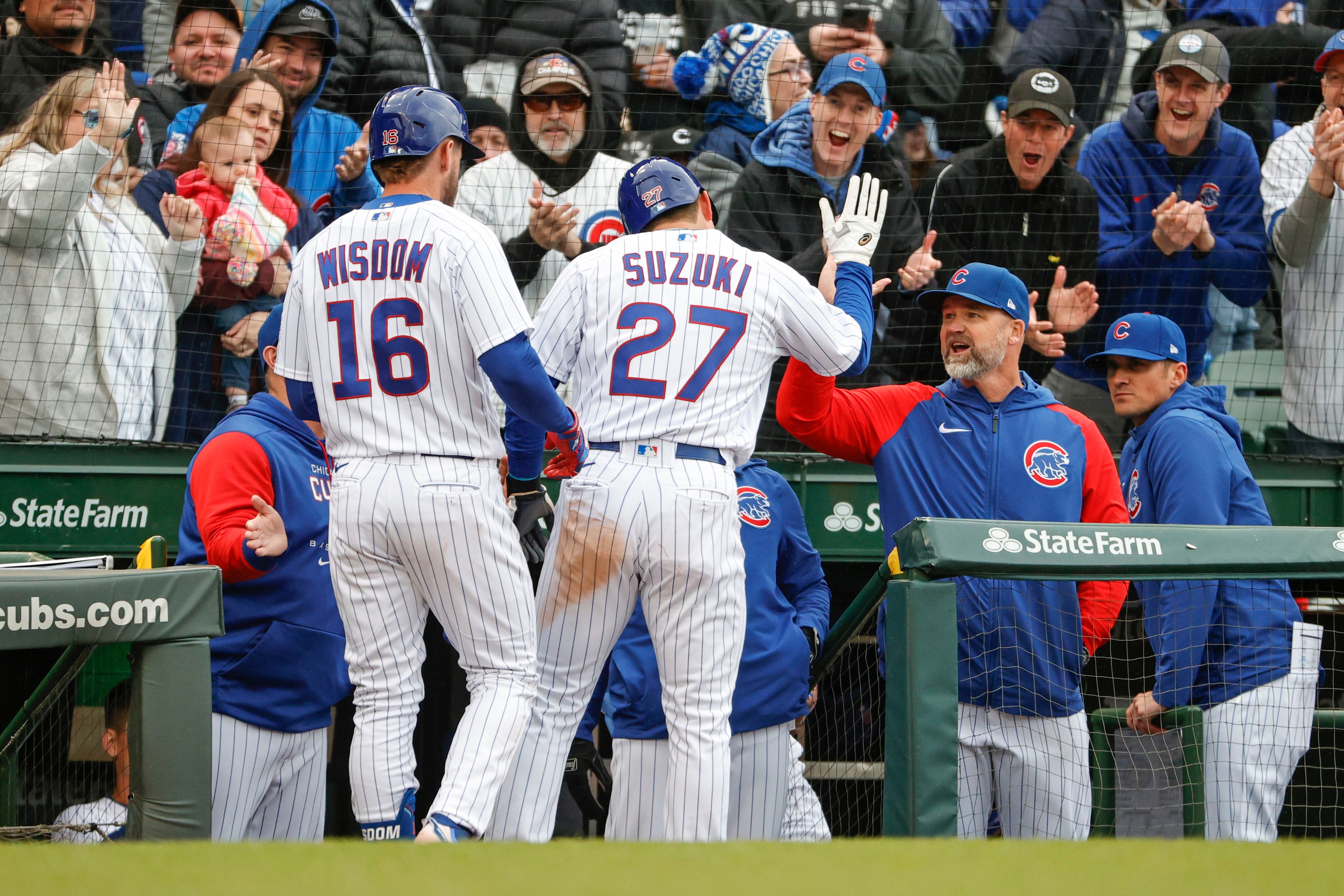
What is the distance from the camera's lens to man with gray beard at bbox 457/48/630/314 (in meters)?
5.26

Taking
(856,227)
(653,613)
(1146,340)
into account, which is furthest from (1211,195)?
(653,613)

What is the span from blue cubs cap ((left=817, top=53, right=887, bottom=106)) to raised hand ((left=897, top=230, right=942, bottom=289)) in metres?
0.63

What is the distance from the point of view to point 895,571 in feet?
8.16

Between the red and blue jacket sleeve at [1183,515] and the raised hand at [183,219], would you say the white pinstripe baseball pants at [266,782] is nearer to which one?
the red and blue jacket sleeve at [1183,515]

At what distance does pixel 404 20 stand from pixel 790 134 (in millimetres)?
1846

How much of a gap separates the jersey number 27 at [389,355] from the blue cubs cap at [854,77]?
2955 mm

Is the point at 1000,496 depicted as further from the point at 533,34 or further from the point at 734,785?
the point at 533,34

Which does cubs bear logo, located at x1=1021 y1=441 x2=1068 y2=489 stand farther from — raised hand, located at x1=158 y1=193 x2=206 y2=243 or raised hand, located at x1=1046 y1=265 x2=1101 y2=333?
raised hand, located at x1=158 y1=193 x2=206 y2=243

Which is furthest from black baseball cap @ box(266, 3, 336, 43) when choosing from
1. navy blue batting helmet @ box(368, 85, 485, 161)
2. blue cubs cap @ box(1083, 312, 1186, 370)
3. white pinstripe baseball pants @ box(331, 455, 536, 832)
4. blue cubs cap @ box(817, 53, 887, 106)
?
blue cubs cap @ box(1083, 312, 1186, 370)

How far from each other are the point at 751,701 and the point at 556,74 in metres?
3.17

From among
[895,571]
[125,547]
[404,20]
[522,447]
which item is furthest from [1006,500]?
[404,20]

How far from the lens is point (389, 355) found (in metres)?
2.71

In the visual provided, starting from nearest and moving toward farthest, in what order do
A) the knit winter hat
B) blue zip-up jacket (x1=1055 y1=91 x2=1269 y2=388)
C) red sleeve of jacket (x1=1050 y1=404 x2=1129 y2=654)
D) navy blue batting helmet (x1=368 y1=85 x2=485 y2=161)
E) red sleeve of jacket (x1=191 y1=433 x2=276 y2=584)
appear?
navy blue batting helmet (x1=368 y1=85 x2=485 y2=161) → red sleeve of jacket (x1=191 y1=433 x2=276 y2=584) → red sleeve of jacket (x1=1050 y1=404 x2=1129 y2=654) → blue zip-up jacket (x1=1055 y1=91 x2=1269 y2=388) → the knit winter hat

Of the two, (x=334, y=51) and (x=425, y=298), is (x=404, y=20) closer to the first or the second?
(x=334, y=51)
